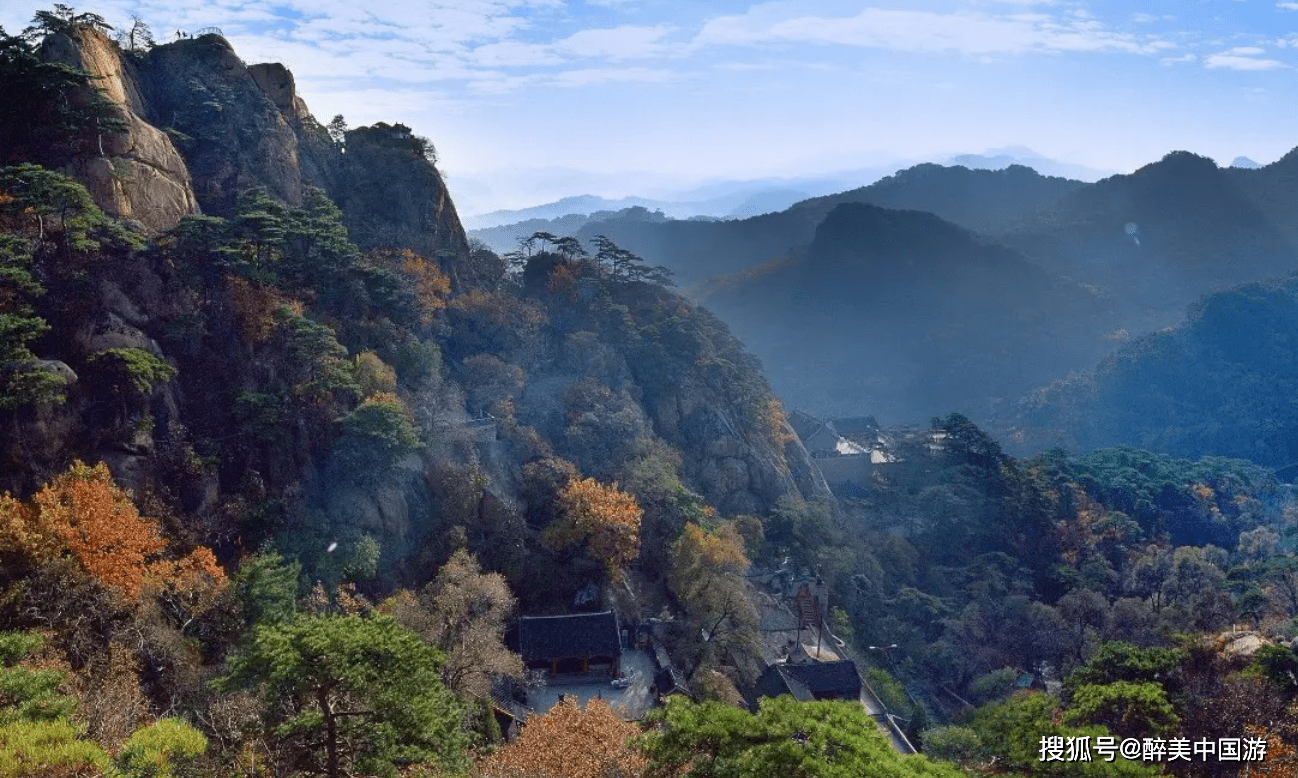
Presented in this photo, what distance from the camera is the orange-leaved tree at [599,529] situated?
31.5 metres

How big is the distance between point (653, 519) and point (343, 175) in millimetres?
26228

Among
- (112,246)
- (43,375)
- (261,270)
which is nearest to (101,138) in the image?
(112,246)

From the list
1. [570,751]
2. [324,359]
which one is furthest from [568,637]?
[324,359]

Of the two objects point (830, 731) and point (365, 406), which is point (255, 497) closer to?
point (365, 406)

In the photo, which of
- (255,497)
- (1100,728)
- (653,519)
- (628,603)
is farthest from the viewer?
(653,519)

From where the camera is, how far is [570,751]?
52.1ft

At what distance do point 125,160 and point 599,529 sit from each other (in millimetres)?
23346

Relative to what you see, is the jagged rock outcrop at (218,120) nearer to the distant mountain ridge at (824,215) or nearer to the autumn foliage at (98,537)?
the autumn foliage at (98,537)

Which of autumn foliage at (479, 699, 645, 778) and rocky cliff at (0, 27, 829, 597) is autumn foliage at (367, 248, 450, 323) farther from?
autumn foliage at (479, 699, 645, 778)

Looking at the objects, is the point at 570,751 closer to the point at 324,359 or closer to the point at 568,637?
the point at 568,637

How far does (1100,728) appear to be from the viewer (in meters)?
17.7

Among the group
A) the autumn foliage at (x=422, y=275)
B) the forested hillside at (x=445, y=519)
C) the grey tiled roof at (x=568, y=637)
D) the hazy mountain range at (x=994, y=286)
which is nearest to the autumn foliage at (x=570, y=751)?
the forested hillside at (x=445, y=519)

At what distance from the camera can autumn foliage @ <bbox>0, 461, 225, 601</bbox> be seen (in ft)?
61.2

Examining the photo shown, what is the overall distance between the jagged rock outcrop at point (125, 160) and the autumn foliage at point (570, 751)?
998 inches
